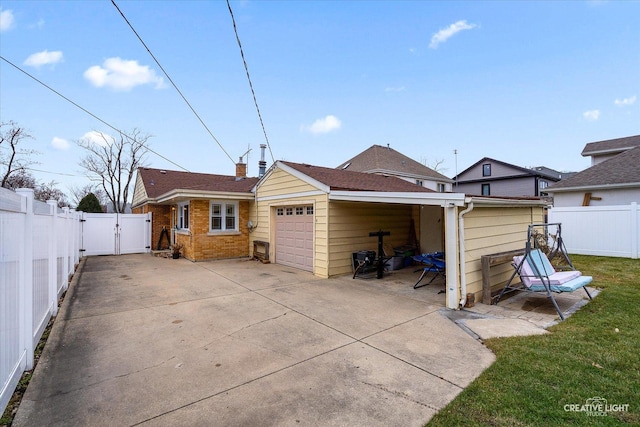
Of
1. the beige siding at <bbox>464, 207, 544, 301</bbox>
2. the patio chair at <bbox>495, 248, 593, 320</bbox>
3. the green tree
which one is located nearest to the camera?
the patio chair at <bbox>495, 248, 593, 320</bbox>

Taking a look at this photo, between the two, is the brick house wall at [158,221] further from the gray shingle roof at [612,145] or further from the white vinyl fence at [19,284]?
the gray shingle roof at [612,145]

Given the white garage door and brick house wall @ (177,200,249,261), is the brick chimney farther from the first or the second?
the white garage door

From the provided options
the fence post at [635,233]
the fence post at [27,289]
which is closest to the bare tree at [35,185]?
the fence post at [27,289]

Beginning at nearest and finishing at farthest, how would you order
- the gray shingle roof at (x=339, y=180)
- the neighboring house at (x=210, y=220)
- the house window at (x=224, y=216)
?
the gray shingle roof at (x=339, y=180) < the neighboring house at (x=210, y=220) < the house window at (x=224, y=216)

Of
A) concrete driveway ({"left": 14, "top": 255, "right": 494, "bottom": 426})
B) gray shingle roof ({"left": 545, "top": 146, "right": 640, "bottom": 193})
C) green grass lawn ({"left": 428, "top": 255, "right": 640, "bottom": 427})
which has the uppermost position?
gray shingle roof ({"left": 545, "top": 146, "right": 640, "bottom": 193})

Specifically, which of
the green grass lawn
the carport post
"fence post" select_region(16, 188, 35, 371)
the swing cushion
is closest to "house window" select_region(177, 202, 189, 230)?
"fence post" select_region(16, 188, 35, 371)

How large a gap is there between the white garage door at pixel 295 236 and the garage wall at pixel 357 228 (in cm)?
100

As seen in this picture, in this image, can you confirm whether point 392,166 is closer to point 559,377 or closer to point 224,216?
point 224,216

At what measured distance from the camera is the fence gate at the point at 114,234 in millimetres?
13023

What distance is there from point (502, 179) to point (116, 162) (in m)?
38.2

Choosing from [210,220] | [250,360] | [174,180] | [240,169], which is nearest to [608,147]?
[240,169]

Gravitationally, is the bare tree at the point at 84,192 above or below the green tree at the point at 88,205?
above

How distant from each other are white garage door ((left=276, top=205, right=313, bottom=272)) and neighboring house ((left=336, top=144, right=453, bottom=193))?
560 inches

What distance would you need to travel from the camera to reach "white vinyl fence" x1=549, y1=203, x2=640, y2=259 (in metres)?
9.95
